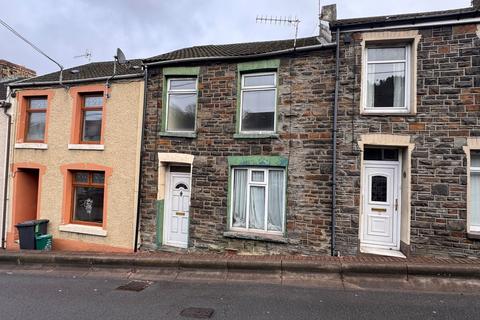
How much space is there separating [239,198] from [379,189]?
11.4ft

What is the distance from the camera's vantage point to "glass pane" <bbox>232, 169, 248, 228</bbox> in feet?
28.5

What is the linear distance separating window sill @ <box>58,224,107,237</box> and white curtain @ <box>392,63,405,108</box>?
877 centimetres

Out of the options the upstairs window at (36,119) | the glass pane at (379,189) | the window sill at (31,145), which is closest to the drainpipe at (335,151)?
the glass pane at (379,189)

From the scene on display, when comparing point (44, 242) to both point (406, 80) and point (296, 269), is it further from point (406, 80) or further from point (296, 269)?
point (406, 80)

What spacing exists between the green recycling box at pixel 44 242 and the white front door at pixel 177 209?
4051mm

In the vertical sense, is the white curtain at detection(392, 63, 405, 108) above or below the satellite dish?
below

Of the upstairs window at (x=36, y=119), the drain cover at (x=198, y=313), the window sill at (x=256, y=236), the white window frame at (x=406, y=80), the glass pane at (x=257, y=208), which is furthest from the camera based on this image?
the upstairs window at (x=36, y=119)

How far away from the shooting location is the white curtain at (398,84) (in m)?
7.71

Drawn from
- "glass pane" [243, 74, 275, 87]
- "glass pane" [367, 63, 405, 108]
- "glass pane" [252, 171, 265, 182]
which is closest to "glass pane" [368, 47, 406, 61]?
"glass pane" [367, 63, 405, 108]

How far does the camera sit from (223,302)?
17.8ft

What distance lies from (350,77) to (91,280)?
24.0 feet

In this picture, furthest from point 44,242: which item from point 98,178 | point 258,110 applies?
point 258,110

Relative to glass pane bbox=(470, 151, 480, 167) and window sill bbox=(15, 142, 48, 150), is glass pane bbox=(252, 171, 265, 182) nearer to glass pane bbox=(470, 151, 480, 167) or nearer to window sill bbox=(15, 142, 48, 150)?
glass pane bbox=(470, 151, 480, 167)

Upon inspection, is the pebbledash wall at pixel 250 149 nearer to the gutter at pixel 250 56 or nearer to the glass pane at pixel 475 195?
the gutter at pixel 250 56
